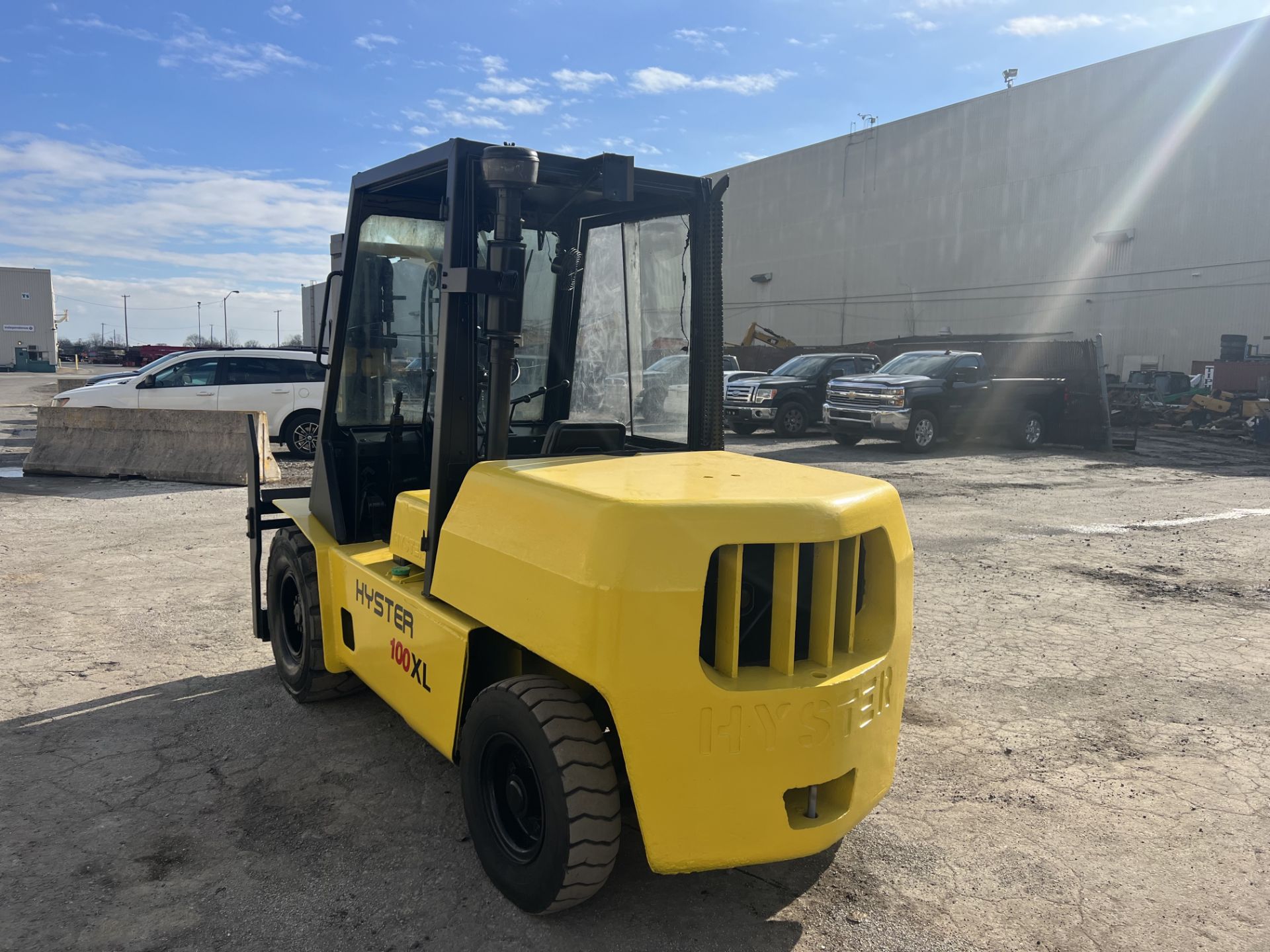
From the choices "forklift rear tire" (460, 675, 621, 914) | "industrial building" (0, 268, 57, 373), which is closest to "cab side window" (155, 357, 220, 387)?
"forklift rear tire" (460, 675, 621, 914)

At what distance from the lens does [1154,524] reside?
1041cm

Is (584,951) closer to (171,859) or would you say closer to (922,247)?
(171,859)

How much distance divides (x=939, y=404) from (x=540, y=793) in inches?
644

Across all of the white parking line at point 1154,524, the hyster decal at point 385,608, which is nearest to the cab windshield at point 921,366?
the white parking line at point 1154,524

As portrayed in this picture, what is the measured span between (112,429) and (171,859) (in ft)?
36.2

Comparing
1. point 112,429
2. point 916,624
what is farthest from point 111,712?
point 112,429

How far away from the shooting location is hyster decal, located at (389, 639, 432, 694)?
11.7 feet

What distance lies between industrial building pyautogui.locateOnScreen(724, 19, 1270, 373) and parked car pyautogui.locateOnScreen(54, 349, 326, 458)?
98.4ft

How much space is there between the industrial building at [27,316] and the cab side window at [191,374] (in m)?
55.0

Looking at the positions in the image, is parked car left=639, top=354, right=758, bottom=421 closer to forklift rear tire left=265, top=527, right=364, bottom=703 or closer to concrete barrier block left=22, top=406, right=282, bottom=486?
forklift rear tire left=265, top=527, right=364, bottom=703

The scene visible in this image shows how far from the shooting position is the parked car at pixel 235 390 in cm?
1464

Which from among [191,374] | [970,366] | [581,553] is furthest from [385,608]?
[970,366]

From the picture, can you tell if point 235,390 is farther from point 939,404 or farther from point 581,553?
point 581,553

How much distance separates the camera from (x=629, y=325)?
169 inches
